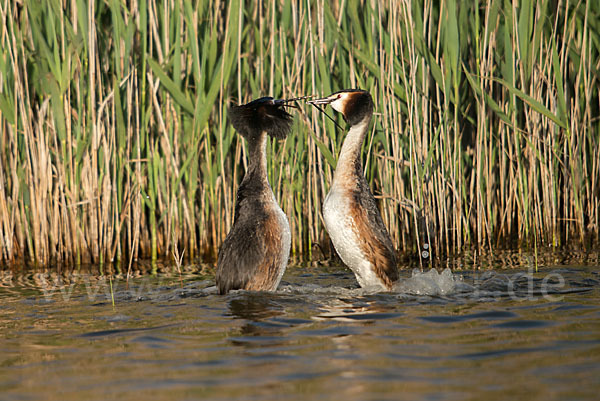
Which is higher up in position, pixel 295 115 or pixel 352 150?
pixel 295 115

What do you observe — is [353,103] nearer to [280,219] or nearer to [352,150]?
[352,150]

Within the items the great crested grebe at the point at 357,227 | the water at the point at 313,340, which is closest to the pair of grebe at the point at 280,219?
the great crested grebe at the point at 357,227

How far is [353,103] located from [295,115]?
50.7 inches

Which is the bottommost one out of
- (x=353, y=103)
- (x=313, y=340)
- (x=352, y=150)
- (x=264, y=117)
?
(x=313, y=340)

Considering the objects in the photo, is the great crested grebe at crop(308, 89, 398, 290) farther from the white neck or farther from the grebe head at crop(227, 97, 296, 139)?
the grebe head at crop(227, 97, 296, 139)

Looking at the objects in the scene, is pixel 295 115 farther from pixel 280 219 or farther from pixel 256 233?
pixel 256 233

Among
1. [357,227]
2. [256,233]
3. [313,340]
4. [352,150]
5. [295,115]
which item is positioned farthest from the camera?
[295,115]

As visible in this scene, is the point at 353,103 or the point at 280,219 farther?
the point at 353,103

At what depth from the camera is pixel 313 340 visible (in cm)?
431

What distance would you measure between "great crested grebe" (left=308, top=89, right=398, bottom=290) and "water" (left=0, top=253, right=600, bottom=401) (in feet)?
0.58

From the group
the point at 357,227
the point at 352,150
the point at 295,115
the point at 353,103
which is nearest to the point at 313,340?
the point at 357,227

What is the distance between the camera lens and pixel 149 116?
293 inches

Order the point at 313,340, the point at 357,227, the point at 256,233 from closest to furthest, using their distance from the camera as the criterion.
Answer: the point at 313,340, the point at 256,233, the point at 357,227

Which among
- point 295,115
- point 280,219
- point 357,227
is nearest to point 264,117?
point 280,219
